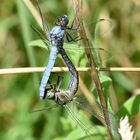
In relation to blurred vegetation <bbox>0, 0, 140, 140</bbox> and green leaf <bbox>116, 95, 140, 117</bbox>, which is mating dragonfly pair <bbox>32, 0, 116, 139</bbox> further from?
blurred vegetation <bbox>0, 0, 140, 140</bbox>

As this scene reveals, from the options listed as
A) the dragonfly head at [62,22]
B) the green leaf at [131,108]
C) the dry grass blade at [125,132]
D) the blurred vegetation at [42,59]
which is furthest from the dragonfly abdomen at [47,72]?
the blurred vegetation at [42,59]

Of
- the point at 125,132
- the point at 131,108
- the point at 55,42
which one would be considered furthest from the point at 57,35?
the point at 125,132

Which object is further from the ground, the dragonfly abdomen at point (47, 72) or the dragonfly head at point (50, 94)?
the dragonfly abdomen at point (47, 72)

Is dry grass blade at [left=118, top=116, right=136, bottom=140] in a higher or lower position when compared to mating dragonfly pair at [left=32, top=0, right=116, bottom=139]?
lower

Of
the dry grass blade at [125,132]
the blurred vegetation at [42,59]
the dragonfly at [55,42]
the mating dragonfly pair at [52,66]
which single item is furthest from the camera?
the blurred vegetation at [42,59]

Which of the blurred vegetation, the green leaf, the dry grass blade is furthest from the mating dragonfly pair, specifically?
the blurred vegetation

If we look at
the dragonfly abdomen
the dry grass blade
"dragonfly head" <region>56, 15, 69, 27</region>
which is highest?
"dragonfly head" <region>56, 15, 69, 27</region>

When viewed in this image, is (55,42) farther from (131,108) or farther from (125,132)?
(125,132)

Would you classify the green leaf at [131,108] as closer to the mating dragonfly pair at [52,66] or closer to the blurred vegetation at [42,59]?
the mating dragonfly pair at [52,66]

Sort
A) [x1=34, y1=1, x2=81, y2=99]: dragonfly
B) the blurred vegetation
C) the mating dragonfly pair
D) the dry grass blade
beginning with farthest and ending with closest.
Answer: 1. the blurred vegetation
2. [x1=34, y1=1, x2=81, y2=99]: dragonfly
3. the mating dragonfly pair
4. the dry grass blade

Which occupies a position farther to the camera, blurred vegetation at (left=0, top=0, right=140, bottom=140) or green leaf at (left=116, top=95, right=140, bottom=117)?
blurred vegetation at (left=0, top=0, right=140, bottom=140)

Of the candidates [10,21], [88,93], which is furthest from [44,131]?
[10,21]
